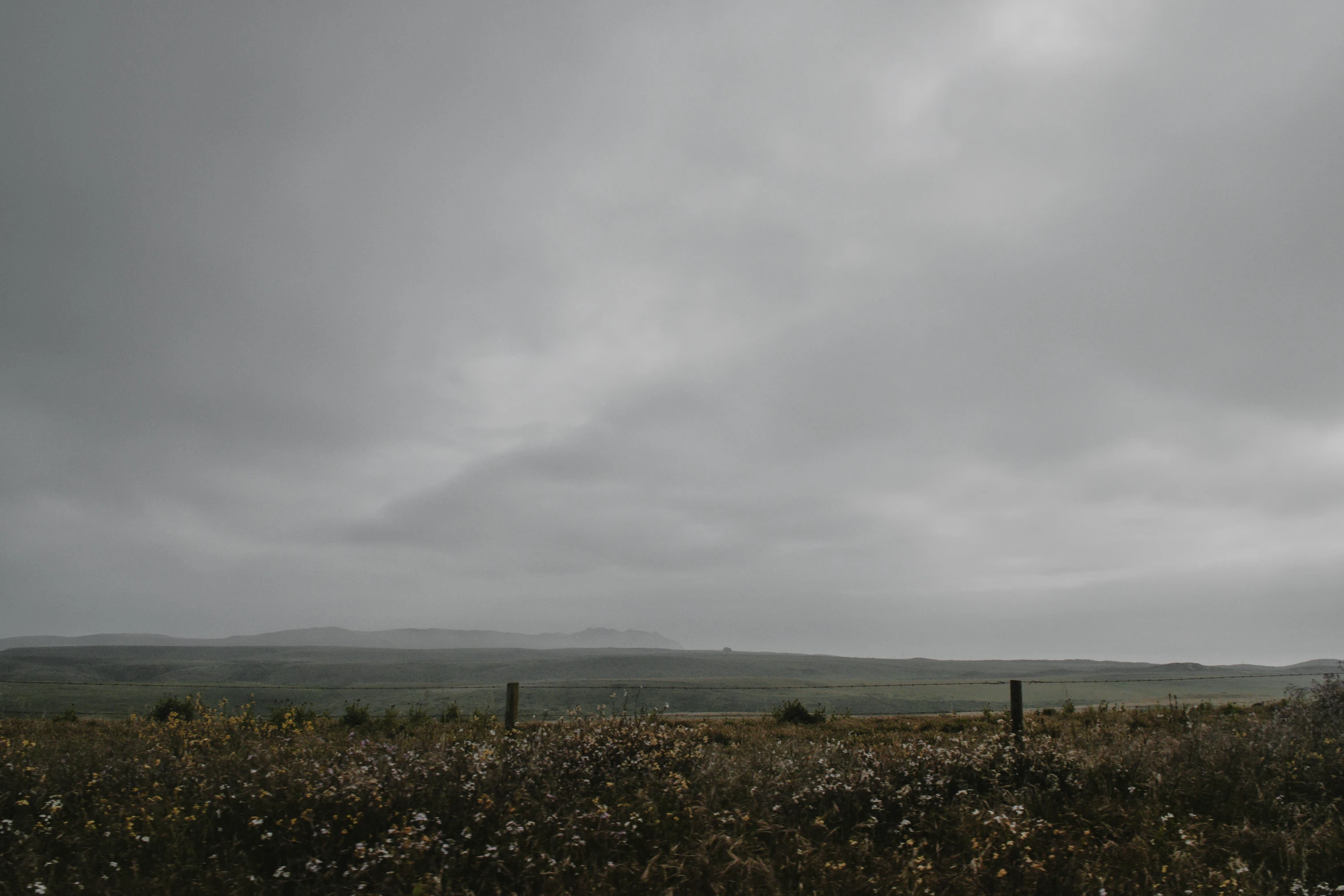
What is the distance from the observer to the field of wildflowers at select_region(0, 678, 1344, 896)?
6.46 m

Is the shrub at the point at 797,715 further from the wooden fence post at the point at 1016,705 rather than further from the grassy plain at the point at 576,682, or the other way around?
the grassy plain at the point at 576,682

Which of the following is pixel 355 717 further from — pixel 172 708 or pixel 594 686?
pixel 594 686

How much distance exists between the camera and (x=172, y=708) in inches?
802

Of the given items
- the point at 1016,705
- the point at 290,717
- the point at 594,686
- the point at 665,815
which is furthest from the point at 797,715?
the point at 594,686

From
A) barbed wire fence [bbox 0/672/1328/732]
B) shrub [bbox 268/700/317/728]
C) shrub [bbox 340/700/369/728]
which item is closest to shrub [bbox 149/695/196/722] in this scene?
barbed wire fence [bbox 0/672/1328/732]

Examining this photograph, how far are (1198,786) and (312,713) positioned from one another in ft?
61.3

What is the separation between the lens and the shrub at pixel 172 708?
19453mm

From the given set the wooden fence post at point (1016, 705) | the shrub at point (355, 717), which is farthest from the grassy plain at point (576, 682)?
the wooden fence post at point (1016, 705)

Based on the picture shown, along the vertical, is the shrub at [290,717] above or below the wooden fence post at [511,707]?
below

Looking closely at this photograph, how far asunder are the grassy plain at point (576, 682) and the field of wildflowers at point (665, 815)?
25551 mm

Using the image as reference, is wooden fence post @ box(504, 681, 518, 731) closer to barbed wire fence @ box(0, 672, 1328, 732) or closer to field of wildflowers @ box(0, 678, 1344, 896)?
barbed wire fence @ box(0, 672, 1328, 732)

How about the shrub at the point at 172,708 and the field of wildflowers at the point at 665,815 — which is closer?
the field of wildflowers at the point at 665,815

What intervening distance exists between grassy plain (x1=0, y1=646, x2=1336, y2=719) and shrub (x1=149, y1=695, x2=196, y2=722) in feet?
47.1

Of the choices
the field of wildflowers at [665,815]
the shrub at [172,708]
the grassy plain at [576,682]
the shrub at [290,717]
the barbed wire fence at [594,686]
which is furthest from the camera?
the grassy plain at [576,682]
